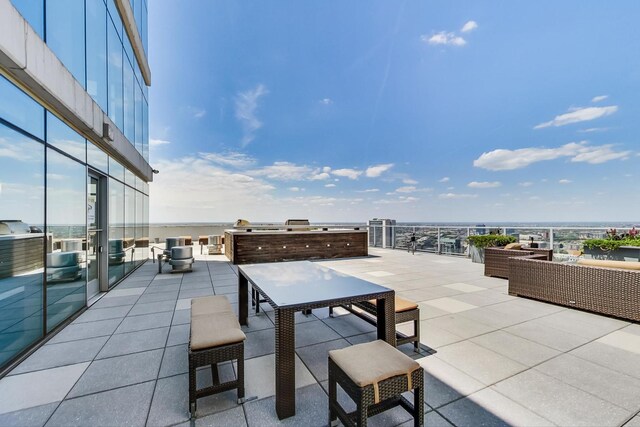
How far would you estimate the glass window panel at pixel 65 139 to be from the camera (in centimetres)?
332

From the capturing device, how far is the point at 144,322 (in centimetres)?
349

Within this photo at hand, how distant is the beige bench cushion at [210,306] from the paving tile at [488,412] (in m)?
1.99

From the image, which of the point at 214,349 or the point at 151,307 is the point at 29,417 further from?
the point at 151,307

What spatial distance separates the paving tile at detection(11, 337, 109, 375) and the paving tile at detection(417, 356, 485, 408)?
3273mm

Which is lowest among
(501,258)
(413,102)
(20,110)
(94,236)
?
(501,258)

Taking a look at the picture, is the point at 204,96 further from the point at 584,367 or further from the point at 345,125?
the point at 584,367

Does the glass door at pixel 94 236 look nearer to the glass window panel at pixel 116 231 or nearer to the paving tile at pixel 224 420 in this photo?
the glass window panel at pixel 116 231

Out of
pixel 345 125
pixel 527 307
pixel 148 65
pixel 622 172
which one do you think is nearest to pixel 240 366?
pixel 527 307

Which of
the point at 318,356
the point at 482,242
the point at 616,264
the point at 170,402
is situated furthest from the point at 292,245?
the point at 616,264

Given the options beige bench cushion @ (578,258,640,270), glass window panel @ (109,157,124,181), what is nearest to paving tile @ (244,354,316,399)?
beige bench cushion @ (578,258,640,270)

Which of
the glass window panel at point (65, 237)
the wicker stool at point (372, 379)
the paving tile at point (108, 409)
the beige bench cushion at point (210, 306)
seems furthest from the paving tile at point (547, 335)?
the glass window panel at point (65, 237)

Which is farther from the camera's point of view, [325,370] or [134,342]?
[134,342]

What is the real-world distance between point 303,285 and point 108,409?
5.35 feet

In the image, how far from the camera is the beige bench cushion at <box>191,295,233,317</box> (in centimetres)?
241
